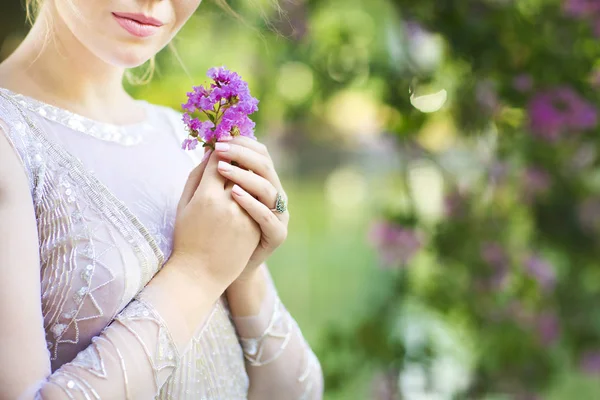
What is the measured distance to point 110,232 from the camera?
79 centimetres

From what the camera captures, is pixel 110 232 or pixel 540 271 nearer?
pixel 110 232

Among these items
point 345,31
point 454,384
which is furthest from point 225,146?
point 454,384

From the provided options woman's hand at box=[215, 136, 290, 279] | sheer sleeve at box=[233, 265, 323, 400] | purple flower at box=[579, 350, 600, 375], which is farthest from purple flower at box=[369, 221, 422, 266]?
woman's hand at box=[215, 136, 290, 279]

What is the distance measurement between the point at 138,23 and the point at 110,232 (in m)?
0.23

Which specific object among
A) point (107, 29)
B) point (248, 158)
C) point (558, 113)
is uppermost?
point (558, 113)

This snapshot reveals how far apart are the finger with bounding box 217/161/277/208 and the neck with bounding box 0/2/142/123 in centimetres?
22

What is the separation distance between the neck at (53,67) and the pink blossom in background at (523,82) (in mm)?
1498

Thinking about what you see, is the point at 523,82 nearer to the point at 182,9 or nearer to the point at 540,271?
the point at 540,271

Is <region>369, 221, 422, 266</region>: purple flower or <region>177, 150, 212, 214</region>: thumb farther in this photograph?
<region>369, 221, 422, 266</region>: purple flower

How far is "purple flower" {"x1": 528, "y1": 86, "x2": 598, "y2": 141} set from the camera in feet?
6.98

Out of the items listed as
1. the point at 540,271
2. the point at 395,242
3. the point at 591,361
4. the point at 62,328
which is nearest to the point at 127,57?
the point at 62,328

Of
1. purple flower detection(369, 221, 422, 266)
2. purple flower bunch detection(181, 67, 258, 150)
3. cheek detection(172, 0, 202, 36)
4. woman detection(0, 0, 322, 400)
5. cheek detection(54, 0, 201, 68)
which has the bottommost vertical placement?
woman detection(0, 0, 322, 400)

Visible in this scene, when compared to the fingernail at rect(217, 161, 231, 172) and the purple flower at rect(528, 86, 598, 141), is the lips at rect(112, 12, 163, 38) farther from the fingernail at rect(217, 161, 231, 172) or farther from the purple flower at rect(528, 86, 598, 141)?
the purple flower at rect(528, 86, 598, 141)

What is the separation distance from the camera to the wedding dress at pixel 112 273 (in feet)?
2.34
